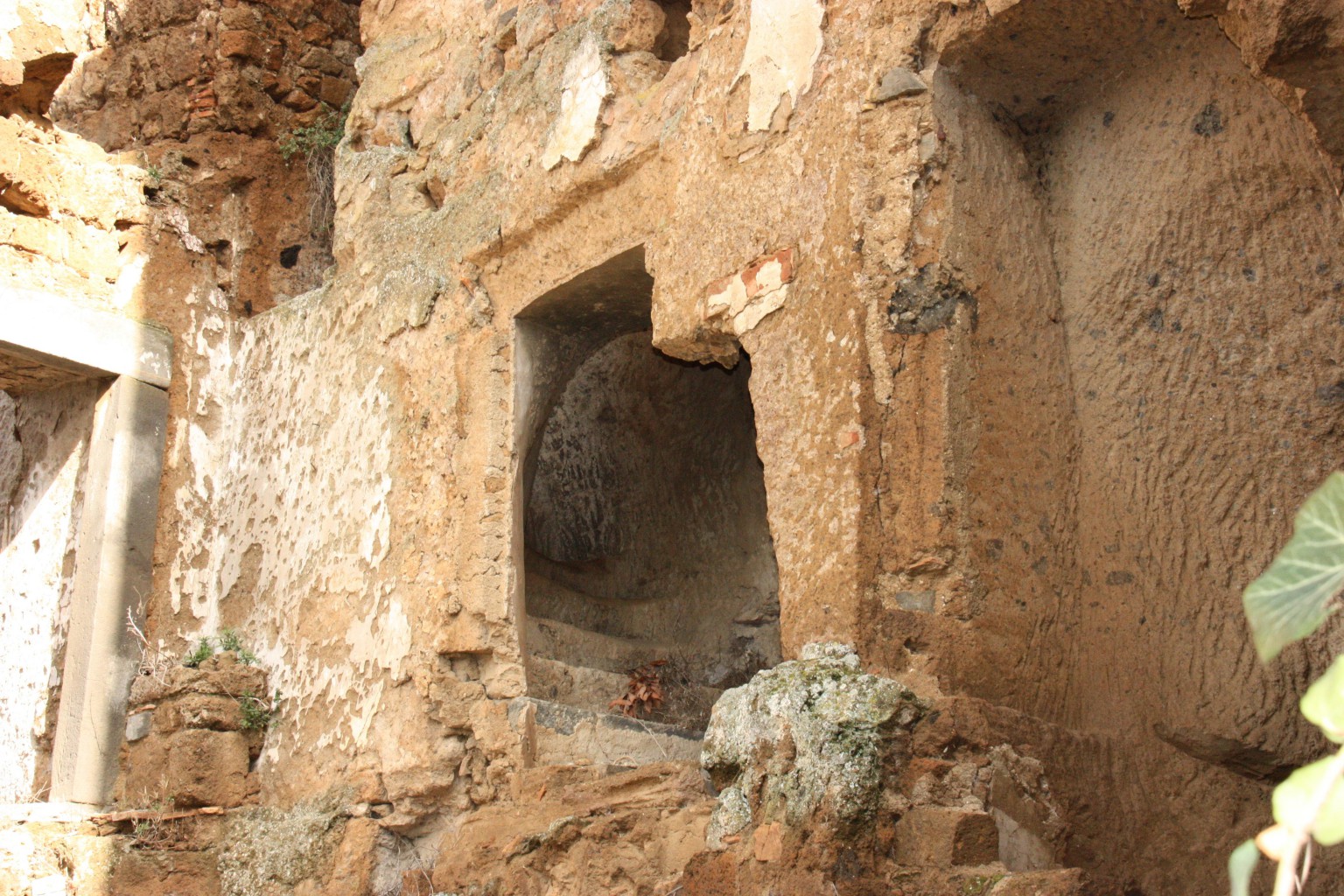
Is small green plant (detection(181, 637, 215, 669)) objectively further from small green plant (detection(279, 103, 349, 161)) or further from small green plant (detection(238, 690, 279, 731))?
small green plant (detection(279, 103, 349, 161))

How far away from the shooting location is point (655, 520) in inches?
223

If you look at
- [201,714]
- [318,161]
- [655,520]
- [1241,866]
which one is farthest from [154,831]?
[1241,866]

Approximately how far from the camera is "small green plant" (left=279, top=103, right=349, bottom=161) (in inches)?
239

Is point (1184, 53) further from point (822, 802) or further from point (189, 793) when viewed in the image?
point (189, 793)

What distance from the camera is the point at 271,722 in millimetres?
4832

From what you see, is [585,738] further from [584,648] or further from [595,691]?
[584,648]

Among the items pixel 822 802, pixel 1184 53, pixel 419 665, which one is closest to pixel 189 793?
pixel 419 665

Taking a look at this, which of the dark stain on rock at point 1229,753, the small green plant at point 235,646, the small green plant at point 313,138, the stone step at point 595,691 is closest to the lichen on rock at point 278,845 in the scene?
the small green plant at point 235,646

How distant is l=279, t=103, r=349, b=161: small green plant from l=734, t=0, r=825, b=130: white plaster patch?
2853 millimetres

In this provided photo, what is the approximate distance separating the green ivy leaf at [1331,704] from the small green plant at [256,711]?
4.32m

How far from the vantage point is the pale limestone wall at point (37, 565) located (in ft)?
17.1

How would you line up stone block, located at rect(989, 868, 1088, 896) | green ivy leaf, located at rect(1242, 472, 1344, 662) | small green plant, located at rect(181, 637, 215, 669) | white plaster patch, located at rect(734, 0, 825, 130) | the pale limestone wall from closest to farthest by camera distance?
1. green ivy leaf, located at rect(1242, 472, 1344, 662)
2. stone block, located at rect(989, 868, 1088, 896)
3. white plaster patch, located at rect(734, 0, 825, 130)
4. small green plant, located at rect(181, 637, 215, 669)
5. the pale limestone wall

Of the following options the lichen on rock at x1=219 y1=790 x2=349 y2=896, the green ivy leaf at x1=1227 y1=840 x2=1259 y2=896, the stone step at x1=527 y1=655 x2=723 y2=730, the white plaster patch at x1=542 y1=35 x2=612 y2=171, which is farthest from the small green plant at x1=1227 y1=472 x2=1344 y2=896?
the lichen on rock at x1=219 y1=790 x2=349 y2=896

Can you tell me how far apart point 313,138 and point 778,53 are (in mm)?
3124
